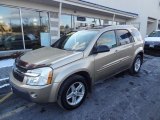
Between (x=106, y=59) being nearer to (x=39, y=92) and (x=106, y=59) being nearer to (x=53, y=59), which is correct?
(x=53, y=59)

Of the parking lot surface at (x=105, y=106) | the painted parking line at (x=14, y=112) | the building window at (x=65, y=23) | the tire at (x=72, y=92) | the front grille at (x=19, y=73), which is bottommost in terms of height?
the painted parking line at (x=14, y=112)

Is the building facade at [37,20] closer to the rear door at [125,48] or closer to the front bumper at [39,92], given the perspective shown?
the rear door at [125,48]

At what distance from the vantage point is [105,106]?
12.6 ft

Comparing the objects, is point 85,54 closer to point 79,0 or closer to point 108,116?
point 108,116

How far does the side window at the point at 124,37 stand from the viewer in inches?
196

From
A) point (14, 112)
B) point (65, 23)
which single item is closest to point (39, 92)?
point (14, 112)

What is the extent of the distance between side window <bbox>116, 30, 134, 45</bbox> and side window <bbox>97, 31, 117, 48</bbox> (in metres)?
0.25

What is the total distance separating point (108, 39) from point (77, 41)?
34.3 inches

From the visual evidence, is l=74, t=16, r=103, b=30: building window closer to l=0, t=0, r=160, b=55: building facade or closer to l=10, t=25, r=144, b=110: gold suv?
l=0, t=0, r=160, b=55: building facade

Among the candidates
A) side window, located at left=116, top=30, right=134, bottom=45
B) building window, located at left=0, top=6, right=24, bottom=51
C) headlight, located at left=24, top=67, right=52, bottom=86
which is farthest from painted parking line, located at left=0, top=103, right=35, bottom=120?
→ building window, located at left=0, top=6, right=24, bottom=51

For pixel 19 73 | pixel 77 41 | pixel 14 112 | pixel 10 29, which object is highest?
pixel 10 29

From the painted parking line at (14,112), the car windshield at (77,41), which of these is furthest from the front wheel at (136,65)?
the painted parking line at (14,112)

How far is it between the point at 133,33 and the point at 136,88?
77.5 inches

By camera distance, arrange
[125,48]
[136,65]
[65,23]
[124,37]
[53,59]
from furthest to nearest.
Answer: [65,23] < [136,65] < [124,37] < [125,48] < [53,59]
